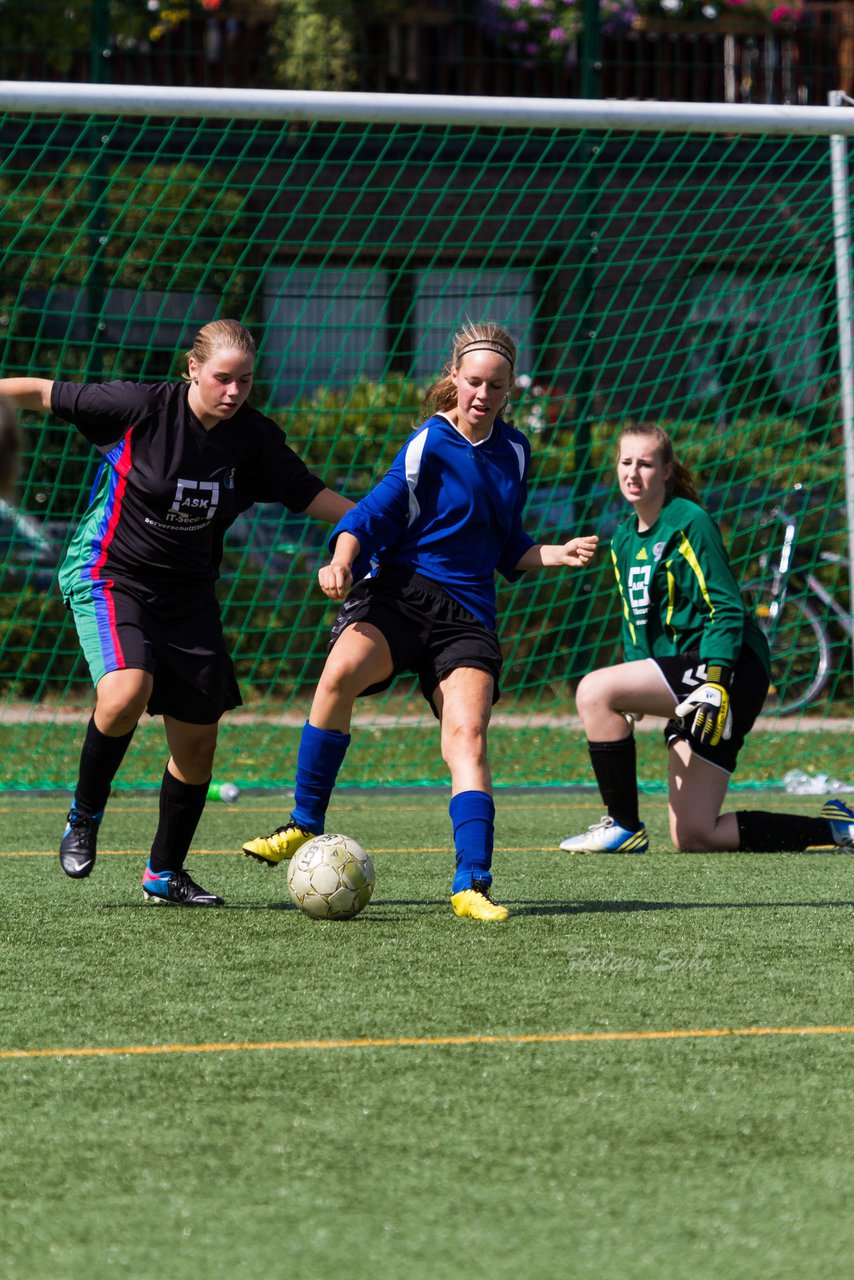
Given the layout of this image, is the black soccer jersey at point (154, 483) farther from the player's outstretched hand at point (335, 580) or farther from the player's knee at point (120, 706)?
the player's outstretched hand at point (335, 580)

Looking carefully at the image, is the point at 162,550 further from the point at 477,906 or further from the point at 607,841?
the point at 607,841

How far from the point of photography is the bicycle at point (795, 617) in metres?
9.71

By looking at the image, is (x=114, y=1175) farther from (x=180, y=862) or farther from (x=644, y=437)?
(x=644, y=437)

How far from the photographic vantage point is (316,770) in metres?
4.86

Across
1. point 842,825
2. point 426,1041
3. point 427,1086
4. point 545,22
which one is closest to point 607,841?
point 842,825

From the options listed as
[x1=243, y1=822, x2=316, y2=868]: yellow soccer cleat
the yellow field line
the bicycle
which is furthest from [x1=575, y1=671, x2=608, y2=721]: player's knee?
the bicycle

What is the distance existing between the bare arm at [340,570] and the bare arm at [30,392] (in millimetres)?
858

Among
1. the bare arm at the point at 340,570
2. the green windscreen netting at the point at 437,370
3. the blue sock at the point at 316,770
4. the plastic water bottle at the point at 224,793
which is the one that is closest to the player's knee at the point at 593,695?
the blue sock at the point at 316,770

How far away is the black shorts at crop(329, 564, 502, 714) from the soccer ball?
52 cm

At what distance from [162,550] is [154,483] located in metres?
0.18

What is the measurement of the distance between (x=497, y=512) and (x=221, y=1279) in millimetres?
3043

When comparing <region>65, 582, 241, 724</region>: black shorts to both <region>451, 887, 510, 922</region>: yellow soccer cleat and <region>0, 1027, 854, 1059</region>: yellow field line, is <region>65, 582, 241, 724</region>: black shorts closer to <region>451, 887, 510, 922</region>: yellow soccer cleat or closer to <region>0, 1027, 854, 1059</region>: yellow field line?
<region>451, 887, 510, 922</region>: yellow soccer cleat

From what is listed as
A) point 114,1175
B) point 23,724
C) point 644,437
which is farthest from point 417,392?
point 114,1175

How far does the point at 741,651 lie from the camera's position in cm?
606
